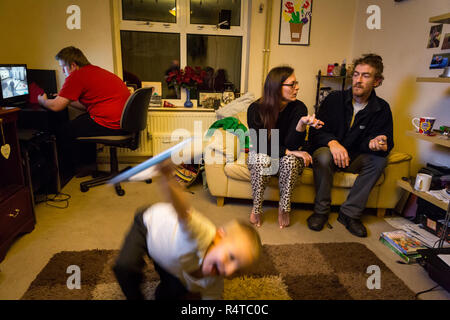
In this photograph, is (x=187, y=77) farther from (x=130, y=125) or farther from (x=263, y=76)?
(x=130, y=125)

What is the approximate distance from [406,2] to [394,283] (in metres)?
2.33

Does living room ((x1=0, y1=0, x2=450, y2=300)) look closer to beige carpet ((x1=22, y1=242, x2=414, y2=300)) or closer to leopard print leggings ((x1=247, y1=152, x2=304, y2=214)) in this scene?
beige carpet ((x1=22, y1=242, x2=414, y2=300))

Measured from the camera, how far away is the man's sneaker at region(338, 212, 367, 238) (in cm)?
209

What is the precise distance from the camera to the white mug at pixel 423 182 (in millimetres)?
2016

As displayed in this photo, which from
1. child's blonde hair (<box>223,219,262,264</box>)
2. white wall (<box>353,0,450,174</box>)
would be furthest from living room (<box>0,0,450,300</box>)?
child's blonde hair (<box>223,219,262,264</box>)

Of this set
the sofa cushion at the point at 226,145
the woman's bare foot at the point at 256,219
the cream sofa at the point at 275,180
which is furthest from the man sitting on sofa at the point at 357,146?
the sofa cushion at the point at 226,145

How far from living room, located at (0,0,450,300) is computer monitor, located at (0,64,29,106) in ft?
1.39

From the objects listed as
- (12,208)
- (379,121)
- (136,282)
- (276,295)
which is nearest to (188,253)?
(136,282)

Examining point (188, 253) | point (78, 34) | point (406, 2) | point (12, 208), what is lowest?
point (12, 208)

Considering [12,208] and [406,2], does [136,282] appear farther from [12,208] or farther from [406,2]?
[406,2]

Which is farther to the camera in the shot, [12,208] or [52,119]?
[52,119]

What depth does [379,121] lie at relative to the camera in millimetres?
2229

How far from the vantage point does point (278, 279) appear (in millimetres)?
1584

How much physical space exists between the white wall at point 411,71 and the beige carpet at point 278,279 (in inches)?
45.6
